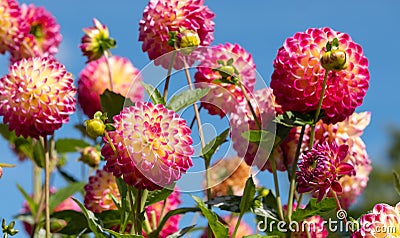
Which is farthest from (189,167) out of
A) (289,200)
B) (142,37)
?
(142,37)

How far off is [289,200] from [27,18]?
3.35ft

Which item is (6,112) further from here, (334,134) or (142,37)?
(334,134)

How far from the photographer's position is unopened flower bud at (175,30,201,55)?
124cm

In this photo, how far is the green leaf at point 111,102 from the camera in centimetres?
136

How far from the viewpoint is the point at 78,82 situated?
2.15 metres

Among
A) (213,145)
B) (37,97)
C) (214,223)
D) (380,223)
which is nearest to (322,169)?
(380,223)

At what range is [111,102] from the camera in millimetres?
1368

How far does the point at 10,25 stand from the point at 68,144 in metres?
0.41

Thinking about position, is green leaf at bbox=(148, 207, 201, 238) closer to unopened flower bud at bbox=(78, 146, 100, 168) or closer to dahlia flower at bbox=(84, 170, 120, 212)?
dahlia flower at bbox=(84, 170, 120, 212)

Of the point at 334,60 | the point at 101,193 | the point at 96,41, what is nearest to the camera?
the point at 334,60

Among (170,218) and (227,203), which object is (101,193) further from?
(227,203)

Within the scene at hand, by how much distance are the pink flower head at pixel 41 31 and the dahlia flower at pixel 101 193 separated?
22.3 inches

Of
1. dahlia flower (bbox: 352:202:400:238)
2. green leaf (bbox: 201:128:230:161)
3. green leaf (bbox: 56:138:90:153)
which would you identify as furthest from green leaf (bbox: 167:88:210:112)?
green leaf (bbox: 56:138:90:153)

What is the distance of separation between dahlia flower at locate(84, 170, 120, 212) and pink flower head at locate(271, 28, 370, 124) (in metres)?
0.40
